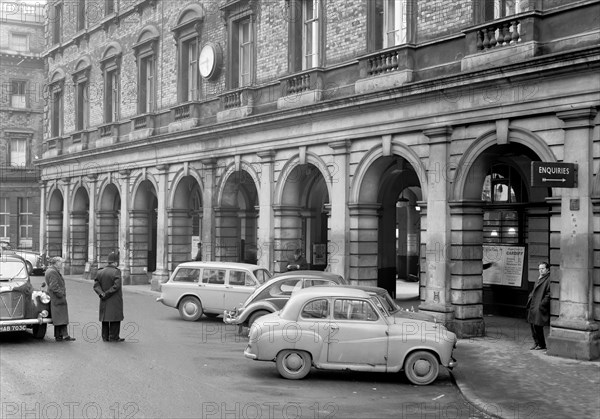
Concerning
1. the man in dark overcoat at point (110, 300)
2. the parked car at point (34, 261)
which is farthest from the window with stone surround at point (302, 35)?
the parked car at point (34, 261)

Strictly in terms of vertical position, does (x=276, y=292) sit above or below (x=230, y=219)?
below

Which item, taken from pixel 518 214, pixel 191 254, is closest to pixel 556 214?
pixel 518 214

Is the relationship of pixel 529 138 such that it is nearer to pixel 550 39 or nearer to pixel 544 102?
pixel 544 102

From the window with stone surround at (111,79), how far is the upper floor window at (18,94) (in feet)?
67.4

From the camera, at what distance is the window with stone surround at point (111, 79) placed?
32.6m

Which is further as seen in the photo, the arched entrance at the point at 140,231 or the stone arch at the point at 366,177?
the arched entrance at the point at 140,231

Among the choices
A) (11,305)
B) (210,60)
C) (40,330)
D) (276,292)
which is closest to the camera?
(11,305)

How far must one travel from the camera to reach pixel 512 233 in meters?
19.7

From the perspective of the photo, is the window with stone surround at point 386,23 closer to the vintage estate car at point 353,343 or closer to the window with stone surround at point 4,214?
the vintage estate car at point 353,343

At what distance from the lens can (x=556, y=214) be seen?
14.4 m

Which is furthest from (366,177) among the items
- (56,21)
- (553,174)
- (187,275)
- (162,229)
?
(56,21)

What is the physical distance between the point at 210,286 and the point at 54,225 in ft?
76.9

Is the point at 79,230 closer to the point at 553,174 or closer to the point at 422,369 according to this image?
the point at 553,174

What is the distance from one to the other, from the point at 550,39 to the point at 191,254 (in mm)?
18193
